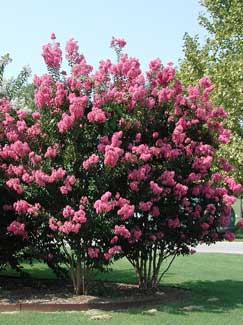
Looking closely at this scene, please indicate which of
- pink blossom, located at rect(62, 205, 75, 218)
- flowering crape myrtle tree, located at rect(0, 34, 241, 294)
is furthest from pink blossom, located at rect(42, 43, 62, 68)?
pink blossom, located at rect(62, 205, 75, 218)

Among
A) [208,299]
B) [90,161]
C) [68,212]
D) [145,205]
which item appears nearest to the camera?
[68,212]

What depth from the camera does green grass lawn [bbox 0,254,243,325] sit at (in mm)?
6848

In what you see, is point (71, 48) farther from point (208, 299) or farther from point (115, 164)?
point (208, 299)

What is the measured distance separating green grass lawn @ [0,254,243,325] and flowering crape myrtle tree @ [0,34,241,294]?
90cm

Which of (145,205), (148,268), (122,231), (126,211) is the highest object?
(145,205)

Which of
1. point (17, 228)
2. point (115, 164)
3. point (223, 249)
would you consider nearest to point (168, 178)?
point (115, 164)

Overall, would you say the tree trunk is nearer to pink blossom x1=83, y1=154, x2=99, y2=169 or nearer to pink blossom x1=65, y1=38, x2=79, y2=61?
pink blossom x1=83, y1=154, x2=99, y2=169

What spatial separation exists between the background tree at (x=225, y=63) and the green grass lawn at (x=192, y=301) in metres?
8.92

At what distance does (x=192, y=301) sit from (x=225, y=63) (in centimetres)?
1567

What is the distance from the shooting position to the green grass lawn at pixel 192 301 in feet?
22.5

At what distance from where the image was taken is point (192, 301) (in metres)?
8.38

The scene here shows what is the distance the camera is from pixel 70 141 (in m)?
7.93

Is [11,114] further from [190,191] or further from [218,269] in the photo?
[218,269]

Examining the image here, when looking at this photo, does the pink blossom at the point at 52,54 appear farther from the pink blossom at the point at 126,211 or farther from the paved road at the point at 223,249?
the paved road at the point at 223,249
